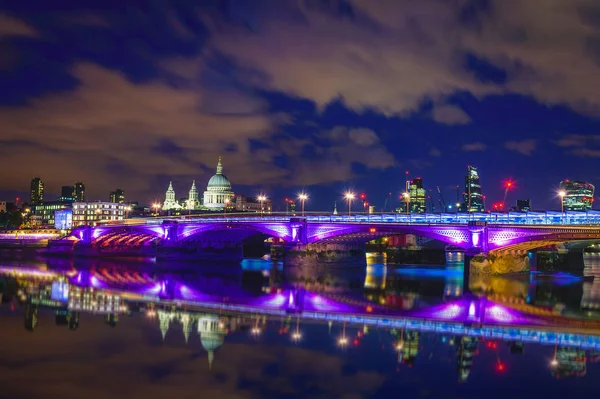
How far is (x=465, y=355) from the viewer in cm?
3120

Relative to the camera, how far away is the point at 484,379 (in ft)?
88.3

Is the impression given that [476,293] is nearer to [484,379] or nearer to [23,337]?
[484,379]

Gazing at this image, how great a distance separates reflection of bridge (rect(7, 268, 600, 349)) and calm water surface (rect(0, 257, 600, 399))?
266 centimetres

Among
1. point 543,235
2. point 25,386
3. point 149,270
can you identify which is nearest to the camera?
point 25,386

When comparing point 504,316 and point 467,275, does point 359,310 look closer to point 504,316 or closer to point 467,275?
point 504,316

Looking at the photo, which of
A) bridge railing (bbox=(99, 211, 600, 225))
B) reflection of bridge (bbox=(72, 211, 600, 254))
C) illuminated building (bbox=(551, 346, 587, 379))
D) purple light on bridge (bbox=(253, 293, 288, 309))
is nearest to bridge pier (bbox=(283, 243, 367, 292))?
reflection of bridge (bbox=(72, 211, 600, 254))

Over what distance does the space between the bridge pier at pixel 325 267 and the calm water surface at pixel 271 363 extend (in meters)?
28.6

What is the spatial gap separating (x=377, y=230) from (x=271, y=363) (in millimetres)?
66443

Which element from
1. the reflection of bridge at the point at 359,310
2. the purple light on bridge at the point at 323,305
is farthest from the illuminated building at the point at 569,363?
the purple light on bridge at the point at 323,305

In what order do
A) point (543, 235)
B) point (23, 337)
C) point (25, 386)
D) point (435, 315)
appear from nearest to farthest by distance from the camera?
point (25, 386) → point (23, 337) → point (435, 315) → point (543, 235)

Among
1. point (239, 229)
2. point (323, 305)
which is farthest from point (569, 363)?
point (239, 229)

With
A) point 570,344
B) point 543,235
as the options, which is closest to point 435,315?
point 570,344

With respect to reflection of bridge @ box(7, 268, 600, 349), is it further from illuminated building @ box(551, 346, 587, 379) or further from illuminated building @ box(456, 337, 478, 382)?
illuminated building @ box(456, 337, 478, 382)

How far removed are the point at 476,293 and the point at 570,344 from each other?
2778 cm
